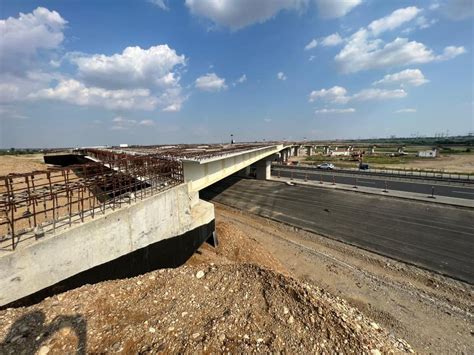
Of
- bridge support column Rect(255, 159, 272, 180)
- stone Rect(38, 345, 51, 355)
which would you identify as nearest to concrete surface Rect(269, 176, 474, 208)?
bridge support column Rect(255, 159, 272, 180)

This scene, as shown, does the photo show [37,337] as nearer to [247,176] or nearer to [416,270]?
[416,270]

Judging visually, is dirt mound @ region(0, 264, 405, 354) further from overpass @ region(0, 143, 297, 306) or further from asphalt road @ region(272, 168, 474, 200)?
Answer: asphalt road @ region(272, 168, 474, 200)

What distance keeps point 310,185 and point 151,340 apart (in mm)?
38392

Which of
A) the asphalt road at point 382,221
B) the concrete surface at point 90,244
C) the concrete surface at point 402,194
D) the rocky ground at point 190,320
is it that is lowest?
the asphalt road at point 382,221

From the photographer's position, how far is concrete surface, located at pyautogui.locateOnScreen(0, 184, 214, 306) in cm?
659

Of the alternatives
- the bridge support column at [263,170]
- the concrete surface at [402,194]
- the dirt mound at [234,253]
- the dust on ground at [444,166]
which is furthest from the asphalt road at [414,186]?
the dirt mound at [234,253]

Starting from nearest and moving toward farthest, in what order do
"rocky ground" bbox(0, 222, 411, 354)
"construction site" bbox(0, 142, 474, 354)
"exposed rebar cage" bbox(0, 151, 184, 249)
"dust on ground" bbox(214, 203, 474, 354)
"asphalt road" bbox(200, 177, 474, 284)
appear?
"rocky ground" bbox(0, 222, 411, 354) → "construction site" bbox(0, 142, 474, 354) → "exposed rebar cage" bbox(0, 151, 184, 249) → "dust on ground" bbox(214, 203, 474, 354) → "asphalt road" bbox(200, 177, 474, 284)

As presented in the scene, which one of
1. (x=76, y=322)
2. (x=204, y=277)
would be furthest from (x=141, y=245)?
(x=76, y=322)

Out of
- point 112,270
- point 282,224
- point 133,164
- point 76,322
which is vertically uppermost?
point 133,164

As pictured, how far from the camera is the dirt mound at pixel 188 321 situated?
209 inches

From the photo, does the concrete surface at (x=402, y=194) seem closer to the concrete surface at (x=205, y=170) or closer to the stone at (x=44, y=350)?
the concrete surface at (x=205, y=170)

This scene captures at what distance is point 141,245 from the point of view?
1073 cm

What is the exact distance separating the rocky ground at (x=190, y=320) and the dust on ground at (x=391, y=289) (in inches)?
243

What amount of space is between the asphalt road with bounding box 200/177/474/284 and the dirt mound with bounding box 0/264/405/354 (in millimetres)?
15139
